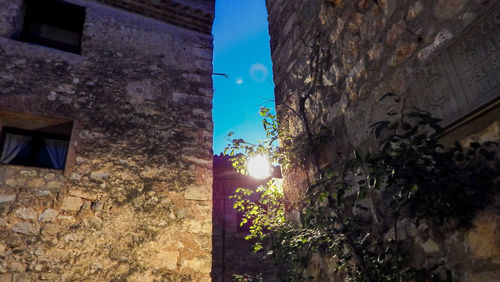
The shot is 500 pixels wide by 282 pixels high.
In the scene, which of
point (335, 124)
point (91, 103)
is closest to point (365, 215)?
point (335, 124)

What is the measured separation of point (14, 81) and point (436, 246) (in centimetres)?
389

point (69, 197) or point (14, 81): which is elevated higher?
point (14, 81)

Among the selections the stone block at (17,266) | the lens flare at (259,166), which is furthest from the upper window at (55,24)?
the lens flare at (259,166)

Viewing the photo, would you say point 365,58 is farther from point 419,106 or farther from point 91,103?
point 91,103

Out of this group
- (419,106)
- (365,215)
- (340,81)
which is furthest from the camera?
(340,81)

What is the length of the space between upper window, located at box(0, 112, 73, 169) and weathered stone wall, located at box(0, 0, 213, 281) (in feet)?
0.56

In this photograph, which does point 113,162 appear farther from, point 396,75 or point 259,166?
point 396,75

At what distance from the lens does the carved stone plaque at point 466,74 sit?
4.93 ft

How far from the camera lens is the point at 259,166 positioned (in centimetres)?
334

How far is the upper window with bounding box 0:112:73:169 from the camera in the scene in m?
3.42

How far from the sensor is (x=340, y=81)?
8.84ft

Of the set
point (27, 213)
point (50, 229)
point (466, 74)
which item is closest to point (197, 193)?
point (50, 229)

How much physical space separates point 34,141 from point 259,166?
233 cm

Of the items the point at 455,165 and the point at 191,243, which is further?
the point at 191,243
